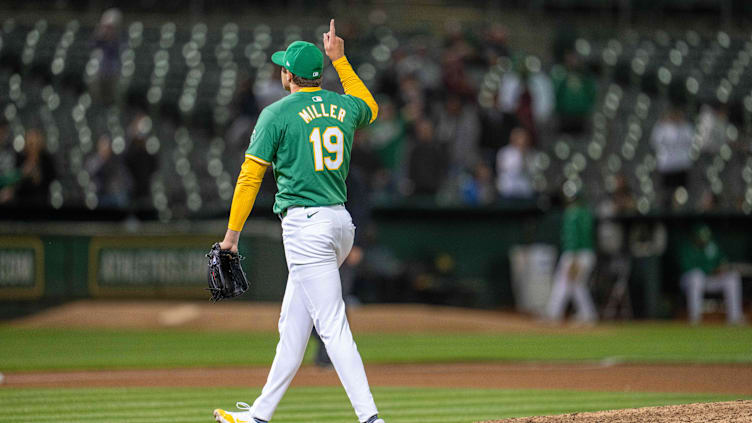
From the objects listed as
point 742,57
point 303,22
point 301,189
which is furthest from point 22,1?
point 301,189

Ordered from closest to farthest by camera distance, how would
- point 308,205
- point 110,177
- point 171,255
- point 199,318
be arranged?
1. point 308,205
2. point 199,318
3. point 171,255
4. point 110,177

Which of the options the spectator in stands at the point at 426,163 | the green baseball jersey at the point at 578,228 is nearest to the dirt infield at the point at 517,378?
the spectator in stands at the point at 426,163

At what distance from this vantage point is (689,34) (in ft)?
76.1

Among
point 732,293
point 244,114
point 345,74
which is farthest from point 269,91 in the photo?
point 345,74

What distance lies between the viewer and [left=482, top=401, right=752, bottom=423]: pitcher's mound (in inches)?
228

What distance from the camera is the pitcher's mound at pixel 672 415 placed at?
579 centimetres

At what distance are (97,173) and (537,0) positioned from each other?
1130 cm

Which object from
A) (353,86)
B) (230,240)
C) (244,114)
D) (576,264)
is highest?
(244,114)

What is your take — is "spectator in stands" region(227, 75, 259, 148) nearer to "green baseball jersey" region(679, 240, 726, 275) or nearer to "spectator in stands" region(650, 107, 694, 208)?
"spectator in stands" region(650, 107, 694, 208)

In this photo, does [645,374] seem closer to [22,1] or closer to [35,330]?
[35,330]

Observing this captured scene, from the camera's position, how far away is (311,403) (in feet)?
26.0

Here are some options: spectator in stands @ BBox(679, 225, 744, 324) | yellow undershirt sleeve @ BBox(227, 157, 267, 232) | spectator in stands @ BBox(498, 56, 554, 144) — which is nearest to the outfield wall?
spectator in stands @ BBox(679, 225, 744, 324)

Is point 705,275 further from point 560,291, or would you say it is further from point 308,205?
point 308,205

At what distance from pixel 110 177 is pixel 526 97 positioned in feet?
21.7
